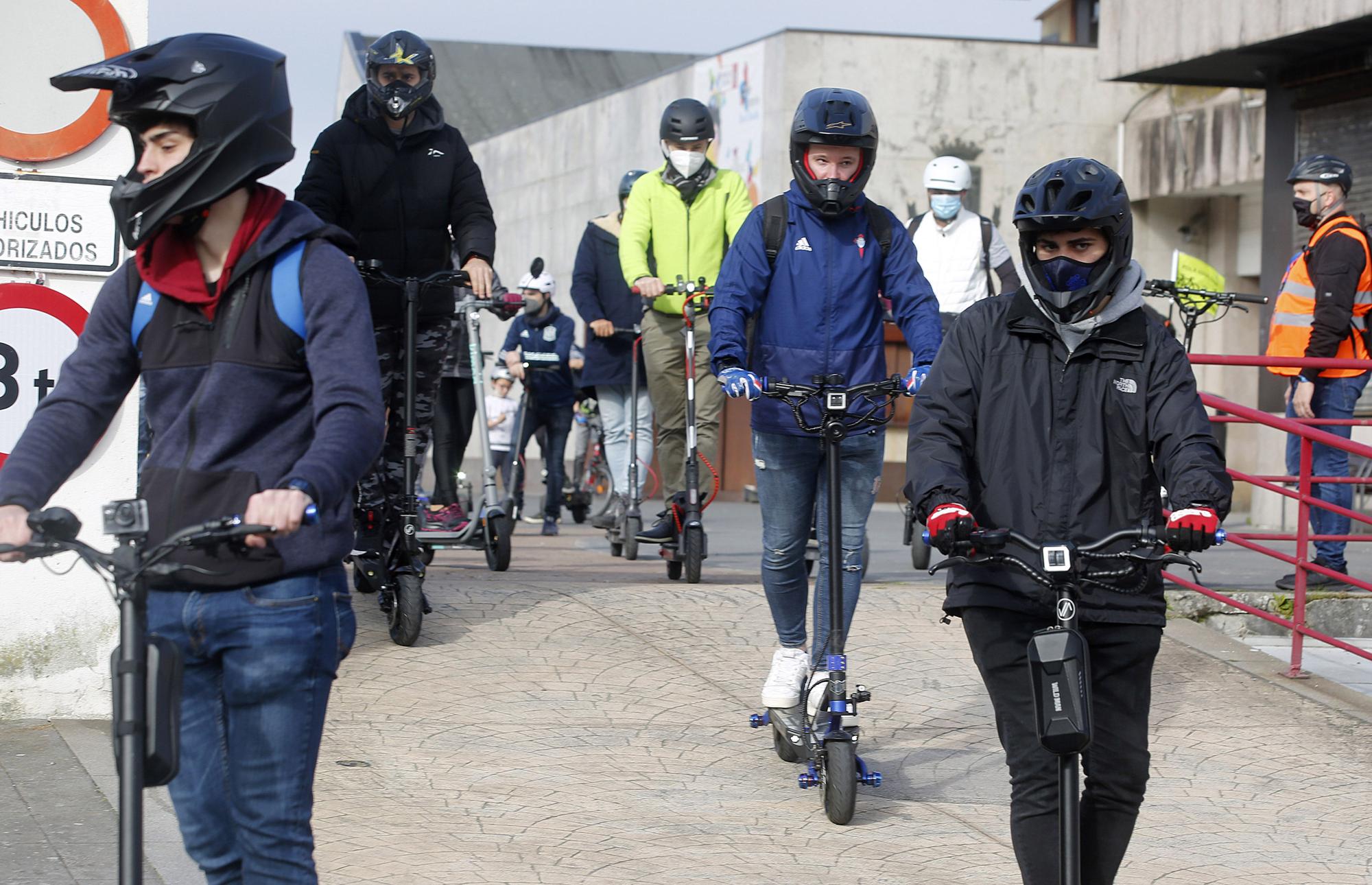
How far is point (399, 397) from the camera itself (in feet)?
24.4

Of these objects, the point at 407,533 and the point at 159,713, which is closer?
the point at 159,713

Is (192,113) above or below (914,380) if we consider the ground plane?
above

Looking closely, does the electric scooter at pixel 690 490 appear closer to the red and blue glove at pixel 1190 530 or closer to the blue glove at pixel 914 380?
the blue glove at pixel 914 380

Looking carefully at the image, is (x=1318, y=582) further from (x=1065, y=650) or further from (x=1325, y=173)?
(x=1065, y=650)

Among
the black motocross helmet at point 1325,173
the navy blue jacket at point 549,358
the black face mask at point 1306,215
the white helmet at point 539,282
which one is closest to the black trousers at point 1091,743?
the black motocross helmet at point 1325,173

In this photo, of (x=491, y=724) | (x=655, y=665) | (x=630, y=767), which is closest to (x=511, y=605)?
(x=655, y=665)

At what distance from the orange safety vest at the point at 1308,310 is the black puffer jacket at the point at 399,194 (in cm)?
443

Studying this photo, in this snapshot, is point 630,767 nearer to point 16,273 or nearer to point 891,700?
point 891,700

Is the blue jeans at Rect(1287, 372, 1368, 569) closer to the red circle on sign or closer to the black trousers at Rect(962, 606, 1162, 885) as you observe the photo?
the black trousers at Rect(962, 606, 1162, 885)

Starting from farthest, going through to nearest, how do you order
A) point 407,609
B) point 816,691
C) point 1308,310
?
1. point 1308,310
2. point 407,609
3. point 816,691

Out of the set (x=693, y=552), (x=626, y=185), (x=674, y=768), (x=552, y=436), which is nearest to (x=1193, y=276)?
(x=693, y=552)

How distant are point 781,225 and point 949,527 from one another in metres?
2.28

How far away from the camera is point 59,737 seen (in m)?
5.89

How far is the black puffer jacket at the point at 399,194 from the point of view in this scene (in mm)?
7254
